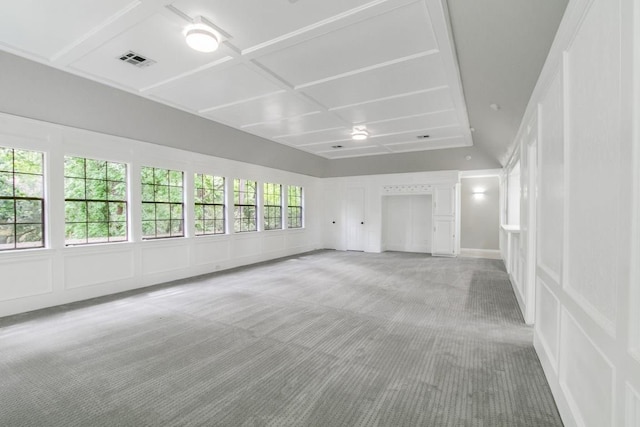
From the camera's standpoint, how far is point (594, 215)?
5.04 feet

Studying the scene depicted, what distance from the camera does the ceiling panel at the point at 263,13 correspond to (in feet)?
8.34

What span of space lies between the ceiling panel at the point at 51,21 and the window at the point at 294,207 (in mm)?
6640

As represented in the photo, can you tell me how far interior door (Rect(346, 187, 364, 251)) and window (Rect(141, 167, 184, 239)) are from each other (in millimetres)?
5906

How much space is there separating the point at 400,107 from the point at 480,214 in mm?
6412

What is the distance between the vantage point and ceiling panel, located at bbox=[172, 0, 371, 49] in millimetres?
2543

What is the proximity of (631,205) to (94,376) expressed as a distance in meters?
3.65

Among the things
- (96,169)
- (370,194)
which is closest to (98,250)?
(96,169)

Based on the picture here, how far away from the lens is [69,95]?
13.5ft

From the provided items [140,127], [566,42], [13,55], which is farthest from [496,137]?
[13,55]

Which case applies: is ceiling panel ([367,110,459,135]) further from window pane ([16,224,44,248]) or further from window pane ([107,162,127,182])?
window pane ([16,224,44,248])

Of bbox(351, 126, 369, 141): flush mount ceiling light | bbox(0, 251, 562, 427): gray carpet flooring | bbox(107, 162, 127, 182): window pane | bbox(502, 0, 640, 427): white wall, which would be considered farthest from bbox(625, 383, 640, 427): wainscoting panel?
bbox(107, 162, 127, 182): window pane

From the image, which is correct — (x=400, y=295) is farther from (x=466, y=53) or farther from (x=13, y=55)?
(x=13, y=55)

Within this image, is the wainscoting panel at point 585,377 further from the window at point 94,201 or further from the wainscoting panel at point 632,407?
the window at point 94,201

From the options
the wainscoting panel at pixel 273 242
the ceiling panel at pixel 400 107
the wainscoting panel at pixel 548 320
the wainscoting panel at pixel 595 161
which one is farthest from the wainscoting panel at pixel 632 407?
the wainscoting panel at pixel 273 242
